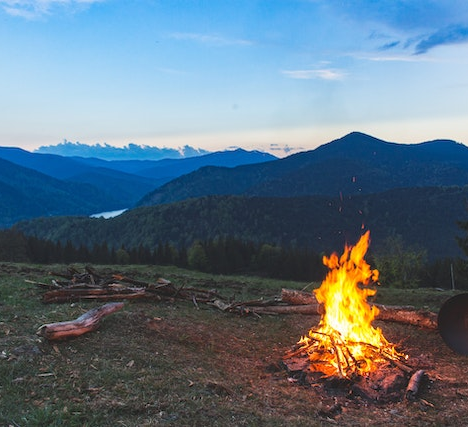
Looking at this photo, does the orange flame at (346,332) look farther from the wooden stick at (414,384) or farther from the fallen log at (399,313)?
the wooden stick at (414,384)

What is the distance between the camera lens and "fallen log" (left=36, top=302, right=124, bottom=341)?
863 centimetres

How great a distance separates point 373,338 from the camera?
10.6 m

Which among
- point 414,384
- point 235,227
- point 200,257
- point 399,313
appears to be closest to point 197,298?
point 399,313

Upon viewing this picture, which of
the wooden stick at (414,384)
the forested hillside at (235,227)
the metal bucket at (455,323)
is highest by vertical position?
the metal bucket at (455,323)

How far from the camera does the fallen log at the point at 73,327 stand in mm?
8633

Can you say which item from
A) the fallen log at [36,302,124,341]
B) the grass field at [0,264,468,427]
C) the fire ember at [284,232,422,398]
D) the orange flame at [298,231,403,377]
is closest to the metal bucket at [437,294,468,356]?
the grass field at [0,264,468,427]

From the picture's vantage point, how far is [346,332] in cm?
1100

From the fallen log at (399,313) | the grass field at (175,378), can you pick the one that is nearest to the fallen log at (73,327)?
the grass field at (175,378)

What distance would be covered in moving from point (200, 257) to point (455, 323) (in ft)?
178

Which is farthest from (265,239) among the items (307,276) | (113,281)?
(113,281)

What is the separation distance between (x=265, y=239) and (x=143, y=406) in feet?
517

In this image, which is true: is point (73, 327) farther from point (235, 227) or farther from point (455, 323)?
point (235, 227)

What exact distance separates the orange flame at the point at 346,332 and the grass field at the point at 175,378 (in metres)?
0.90

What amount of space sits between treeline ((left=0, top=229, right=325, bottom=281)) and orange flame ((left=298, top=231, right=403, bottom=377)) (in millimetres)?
42606
